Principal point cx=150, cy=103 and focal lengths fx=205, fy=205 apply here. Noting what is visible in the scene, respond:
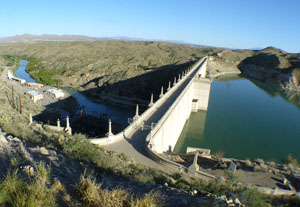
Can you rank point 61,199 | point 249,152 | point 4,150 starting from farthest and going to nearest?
point 249,152, point 4,150, point 61,199

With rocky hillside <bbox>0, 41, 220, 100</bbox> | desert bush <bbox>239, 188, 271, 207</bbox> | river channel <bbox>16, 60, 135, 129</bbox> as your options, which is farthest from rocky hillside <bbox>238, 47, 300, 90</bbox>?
desert bush <bbox>239, 188, 271, 207</bbox>

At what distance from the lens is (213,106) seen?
43.6m

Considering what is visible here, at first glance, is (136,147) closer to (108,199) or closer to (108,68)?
(108,199)

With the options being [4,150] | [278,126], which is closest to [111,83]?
[278,126]

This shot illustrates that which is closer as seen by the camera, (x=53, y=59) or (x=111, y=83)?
(x=111, y=83)

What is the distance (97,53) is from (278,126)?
249 ft

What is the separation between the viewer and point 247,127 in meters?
31.9

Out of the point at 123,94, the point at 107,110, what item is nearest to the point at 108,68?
the point at 123,94

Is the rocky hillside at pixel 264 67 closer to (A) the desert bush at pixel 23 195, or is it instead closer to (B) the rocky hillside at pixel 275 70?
(B) the rocky hillside at pixel 275 70

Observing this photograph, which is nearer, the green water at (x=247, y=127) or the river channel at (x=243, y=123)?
the green water at (x=247, y=127)

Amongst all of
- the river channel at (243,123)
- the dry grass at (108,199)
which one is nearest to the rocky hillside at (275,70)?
the river channel at (243,123)

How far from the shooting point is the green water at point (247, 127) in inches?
1005

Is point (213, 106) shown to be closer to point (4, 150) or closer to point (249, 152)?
point (249, 152)

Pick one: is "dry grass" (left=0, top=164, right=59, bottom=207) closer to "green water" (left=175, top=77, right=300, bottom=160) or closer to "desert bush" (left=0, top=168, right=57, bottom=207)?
"desert bush" (left=0, top=168, right=57, bottom=207)
